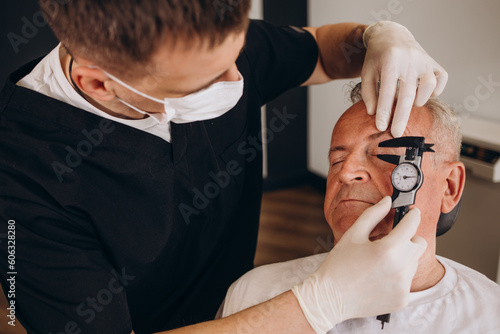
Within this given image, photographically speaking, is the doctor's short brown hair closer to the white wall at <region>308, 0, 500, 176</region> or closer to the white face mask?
the white face mask

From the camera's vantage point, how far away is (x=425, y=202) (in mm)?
1250

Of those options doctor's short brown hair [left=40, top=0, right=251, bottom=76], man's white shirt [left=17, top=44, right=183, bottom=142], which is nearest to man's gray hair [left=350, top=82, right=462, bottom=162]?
doctor's short brown hair [left=40, top=0, right=251, bottom=76]

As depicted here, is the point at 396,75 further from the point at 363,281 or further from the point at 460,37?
the point at 460,37

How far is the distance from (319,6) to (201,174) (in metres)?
Answer: 2.76

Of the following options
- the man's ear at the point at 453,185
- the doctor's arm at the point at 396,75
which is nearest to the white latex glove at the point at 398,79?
the doctor's arm at the point at 396,75

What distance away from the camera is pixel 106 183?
1191mm

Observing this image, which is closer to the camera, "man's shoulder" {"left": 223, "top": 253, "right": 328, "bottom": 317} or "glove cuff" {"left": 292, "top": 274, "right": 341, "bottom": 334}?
"glove cuff" {"left": 292, "top": 274, "right": 341, "bottom": 334}

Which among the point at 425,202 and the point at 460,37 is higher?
the point at 460,37

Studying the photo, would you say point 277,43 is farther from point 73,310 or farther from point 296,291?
point 73,310

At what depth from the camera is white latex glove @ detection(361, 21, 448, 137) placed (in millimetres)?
1221

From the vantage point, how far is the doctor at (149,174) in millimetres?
919

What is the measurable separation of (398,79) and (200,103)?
600mm

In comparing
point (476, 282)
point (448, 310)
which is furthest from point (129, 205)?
point (476, 282)

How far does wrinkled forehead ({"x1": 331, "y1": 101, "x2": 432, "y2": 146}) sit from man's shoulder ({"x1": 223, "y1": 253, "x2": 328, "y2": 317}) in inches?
18.2
